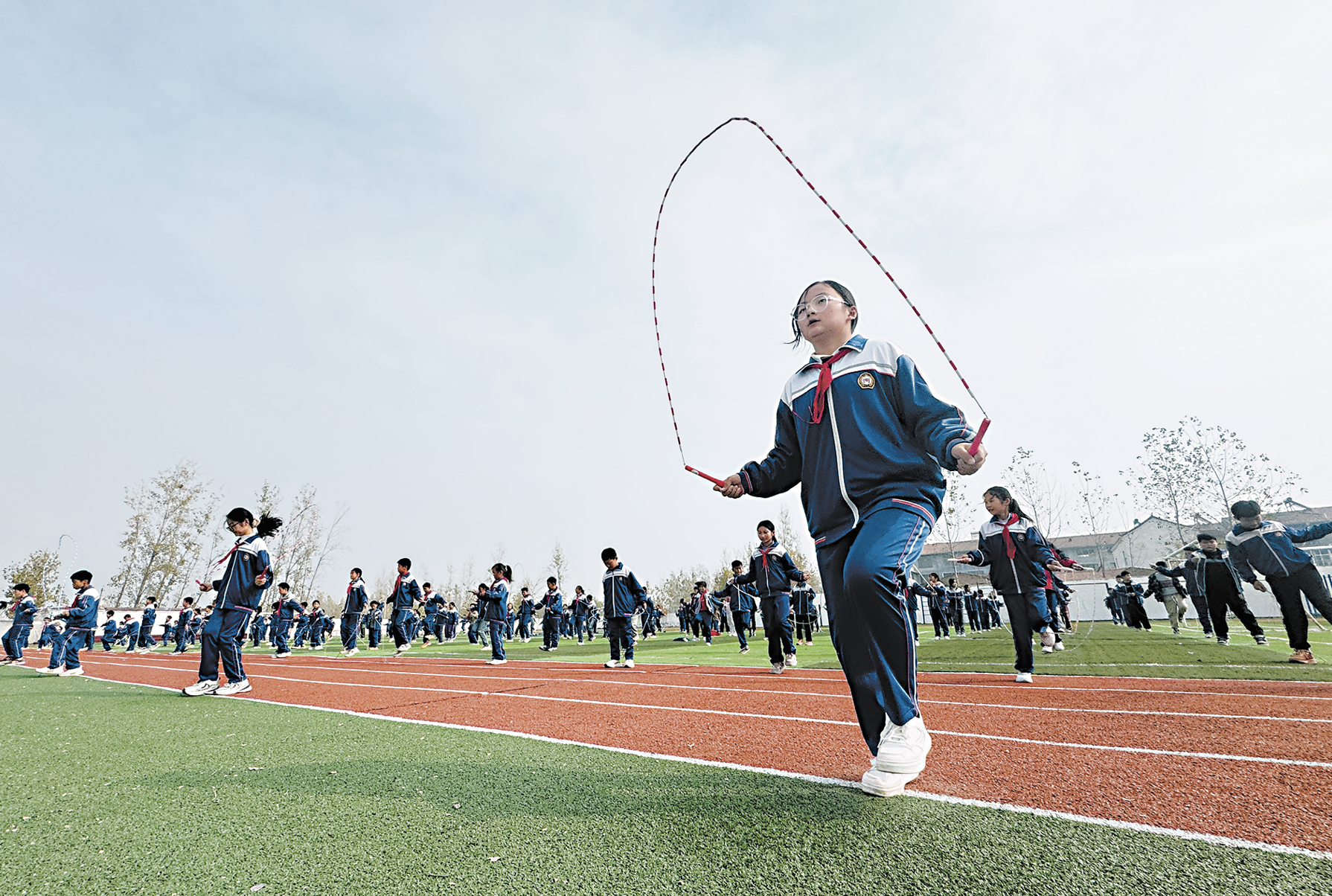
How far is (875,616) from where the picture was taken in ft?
8.96

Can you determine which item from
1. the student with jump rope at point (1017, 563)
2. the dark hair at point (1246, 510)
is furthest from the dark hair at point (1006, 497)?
the dark hair at point (1246, 510)

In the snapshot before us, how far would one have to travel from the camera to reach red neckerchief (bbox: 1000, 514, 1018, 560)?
833cm

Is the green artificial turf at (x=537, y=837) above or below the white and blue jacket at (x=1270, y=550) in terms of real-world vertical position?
below

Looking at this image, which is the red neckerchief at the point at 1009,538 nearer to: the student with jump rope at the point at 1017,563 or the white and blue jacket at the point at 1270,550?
the student with jump rope at the point at 1017,563

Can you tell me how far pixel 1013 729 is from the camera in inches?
175

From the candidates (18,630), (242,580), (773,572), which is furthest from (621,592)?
(18,630)

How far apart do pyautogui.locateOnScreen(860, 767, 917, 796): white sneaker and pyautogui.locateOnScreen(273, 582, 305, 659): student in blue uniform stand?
21.0 m

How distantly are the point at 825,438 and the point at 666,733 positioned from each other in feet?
8.65

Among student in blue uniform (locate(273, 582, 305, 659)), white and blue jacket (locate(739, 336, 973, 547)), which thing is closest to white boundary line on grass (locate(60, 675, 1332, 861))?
white and blue jacket (locate(739, 336, 973, 547))

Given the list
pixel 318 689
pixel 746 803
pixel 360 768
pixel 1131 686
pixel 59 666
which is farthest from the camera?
pixel 59 666

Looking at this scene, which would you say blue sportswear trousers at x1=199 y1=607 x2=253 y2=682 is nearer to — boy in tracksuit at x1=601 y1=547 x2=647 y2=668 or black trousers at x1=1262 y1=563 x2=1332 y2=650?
boy in tracksuit at x1=601 y1=547 x2=647 y2=668

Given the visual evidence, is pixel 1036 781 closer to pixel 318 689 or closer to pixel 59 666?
pixel 318 689

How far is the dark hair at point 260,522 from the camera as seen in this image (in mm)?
8250

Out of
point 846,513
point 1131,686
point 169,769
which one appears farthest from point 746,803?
point 1131,686
